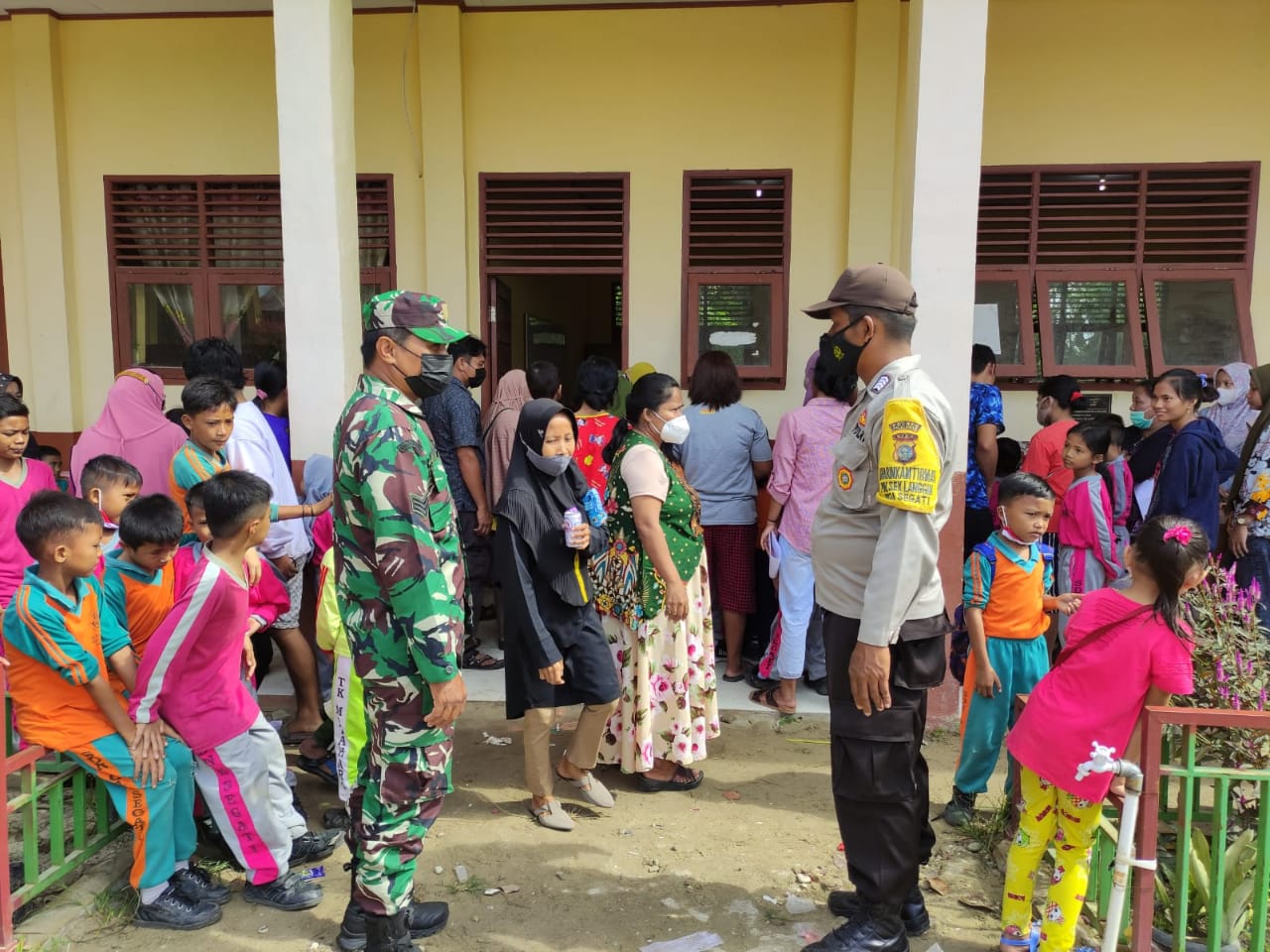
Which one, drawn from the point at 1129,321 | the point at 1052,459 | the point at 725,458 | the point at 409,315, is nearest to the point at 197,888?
the point at 409,315

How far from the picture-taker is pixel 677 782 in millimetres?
3852

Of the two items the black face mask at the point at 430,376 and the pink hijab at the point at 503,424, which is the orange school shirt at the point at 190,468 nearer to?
the black face mask at the point at 430,376

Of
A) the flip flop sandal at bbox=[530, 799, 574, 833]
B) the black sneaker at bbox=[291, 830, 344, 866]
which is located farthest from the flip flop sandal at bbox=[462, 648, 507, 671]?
the black sneaker at bbox=[291, 830, 344, 866]

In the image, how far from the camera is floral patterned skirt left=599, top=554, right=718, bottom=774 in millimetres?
3740

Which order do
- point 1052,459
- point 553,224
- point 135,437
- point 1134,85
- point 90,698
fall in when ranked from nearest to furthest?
point 90,698
point 135,437
point 1052,459
point 1134,85
point 553,224

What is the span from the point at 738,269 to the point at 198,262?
12.4ft

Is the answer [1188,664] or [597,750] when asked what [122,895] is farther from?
[1188,664]

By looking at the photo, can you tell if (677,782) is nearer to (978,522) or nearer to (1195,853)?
(1195,853)

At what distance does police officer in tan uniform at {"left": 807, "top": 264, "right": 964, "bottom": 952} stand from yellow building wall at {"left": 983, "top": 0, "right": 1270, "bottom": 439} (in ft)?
13.1

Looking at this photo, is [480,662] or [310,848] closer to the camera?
[310,848]

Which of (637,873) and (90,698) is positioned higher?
(90,698)

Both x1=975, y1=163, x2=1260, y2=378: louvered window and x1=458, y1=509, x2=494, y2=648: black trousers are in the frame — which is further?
x1=975, y1=163, x2=1260, y2=378: louvered window

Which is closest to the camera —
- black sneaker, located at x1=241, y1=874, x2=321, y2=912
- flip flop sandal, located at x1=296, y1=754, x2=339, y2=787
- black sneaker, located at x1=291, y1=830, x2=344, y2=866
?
black sneaker, located at x1=241, y1=874, x2=321, y2=912

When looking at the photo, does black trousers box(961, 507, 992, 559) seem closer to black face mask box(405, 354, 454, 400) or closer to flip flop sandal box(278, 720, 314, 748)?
black face mask box(405, 354, 454, 400)
